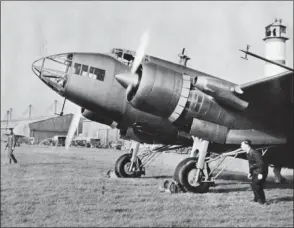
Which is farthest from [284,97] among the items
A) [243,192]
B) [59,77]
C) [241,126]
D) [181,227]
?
[59,77]

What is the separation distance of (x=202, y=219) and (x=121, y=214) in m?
1.30

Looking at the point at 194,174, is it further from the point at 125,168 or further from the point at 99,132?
the point at 99,132

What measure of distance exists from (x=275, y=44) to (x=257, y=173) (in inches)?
758

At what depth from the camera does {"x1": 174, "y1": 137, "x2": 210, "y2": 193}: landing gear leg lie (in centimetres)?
810

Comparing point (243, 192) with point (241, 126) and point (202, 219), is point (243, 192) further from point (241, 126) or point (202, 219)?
point (202, 219)

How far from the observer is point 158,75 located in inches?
289

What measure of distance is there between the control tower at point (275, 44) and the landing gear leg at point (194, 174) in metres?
17.3

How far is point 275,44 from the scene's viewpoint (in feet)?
80.2

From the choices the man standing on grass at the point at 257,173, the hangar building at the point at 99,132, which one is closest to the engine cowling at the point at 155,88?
the man standing on grass at the point at 257,173

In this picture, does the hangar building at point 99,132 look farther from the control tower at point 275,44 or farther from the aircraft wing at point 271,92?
the control tower at point 275,44

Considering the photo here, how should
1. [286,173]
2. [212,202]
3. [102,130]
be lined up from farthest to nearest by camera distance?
1. [286,173]
2. [102,130]
3. [212,202]

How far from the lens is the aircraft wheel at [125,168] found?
10.8 meters

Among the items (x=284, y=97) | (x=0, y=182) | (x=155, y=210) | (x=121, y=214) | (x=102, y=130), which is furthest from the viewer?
(x=102, y=130)

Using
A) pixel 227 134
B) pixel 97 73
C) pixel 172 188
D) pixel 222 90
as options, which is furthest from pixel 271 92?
pixel 97 73
